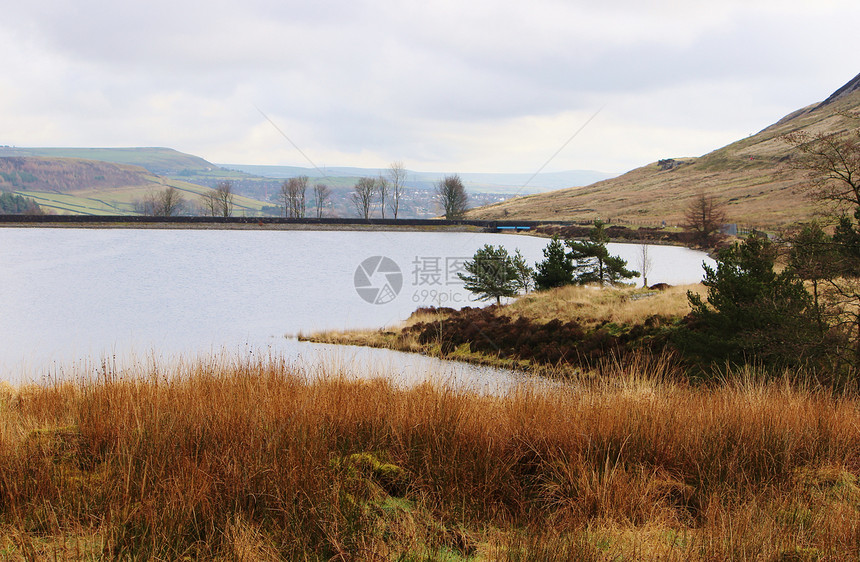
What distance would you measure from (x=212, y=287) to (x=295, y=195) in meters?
66.6

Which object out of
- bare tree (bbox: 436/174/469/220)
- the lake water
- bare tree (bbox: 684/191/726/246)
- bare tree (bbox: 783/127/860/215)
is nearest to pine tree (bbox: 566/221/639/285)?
the lake water

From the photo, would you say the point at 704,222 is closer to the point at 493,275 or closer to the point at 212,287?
the point at 493,275

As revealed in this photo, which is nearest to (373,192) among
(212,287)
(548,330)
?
(212,287)

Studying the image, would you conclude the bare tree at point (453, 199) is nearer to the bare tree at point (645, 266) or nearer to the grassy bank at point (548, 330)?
the bare tree at point (645, 266)

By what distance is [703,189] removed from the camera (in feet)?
374

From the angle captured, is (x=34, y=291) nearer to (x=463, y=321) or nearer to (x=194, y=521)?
(x=463, y=321)

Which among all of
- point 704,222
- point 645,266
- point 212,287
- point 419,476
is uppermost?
point 704,222

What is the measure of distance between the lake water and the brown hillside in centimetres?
2416

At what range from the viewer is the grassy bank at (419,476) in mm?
3273

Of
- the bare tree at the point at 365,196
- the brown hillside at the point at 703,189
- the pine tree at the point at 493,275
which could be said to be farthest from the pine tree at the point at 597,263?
the bare tree at the point at 365,196

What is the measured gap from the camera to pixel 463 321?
29594mm

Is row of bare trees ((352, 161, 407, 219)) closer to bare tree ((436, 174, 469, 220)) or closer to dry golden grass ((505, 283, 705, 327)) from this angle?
bare tree ((436, 174, 469, 220))

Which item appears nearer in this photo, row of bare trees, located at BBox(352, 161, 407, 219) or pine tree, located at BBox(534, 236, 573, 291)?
pine tree, located at BBox(534, 236, 573, 291)

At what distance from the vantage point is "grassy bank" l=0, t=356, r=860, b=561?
3.27 meters
